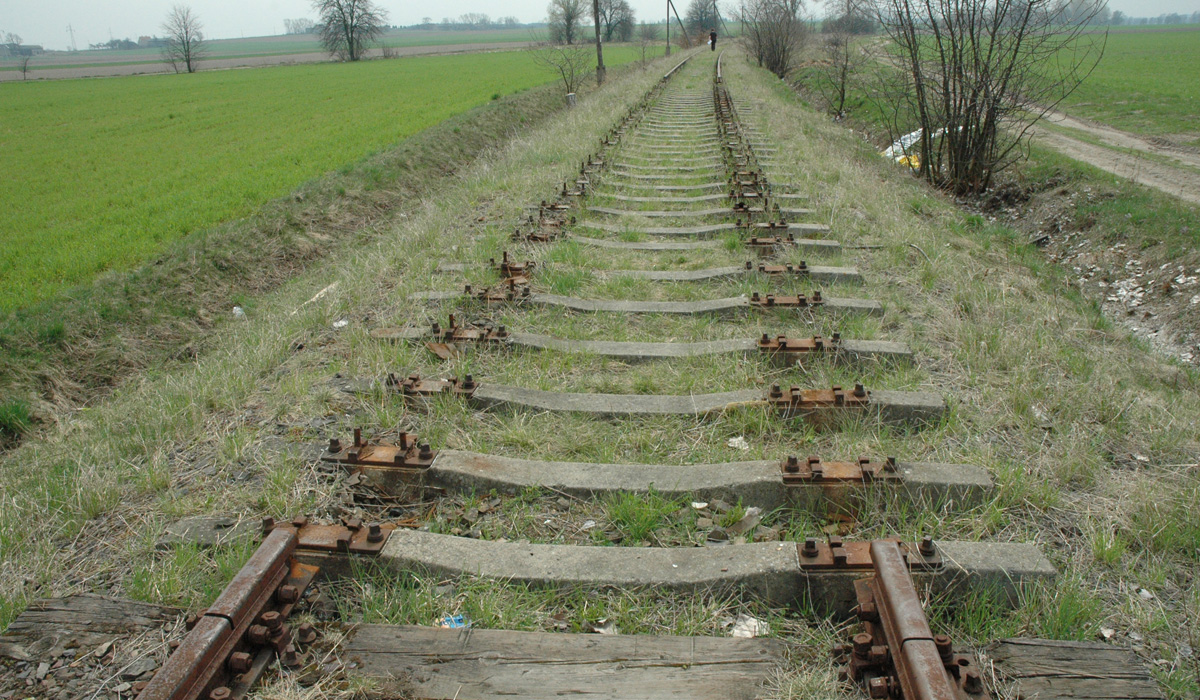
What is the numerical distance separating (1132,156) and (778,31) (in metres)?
23.1

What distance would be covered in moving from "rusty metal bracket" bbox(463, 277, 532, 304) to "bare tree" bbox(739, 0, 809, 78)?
29.8 metres

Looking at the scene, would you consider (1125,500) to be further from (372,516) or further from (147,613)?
(147,613)

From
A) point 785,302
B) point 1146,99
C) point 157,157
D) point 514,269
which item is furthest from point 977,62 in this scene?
point 157,157

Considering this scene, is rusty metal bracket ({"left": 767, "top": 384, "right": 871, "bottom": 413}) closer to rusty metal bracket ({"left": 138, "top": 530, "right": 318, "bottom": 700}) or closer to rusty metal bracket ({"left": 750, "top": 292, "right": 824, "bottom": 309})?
rusty metal bracket ({"left": 750, "top": 292, "right": 824, "bottom": 309})

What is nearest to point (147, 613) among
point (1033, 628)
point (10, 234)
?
point (1033, 628)

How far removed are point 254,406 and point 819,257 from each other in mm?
3931

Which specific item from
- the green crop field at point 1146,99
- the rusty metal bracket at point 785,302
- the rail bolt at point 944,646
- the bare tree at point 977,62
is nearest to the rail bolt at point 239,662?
the rail bolt at point 944,646

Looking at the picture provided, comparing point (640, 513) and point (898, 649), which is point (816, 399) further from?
point (898, 649)

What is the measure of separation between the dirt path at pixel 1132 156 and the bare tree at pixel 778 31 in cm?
1777

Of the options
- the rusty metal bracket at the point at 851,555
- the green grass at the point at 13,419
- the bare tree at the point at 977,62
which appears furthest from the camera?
the bare tree at the point at 977,62

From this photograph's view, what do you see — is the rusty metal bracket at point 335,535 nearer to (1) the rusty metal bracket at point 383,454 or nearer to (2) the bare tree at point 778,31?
(1) the rusty metal bracket at point 383,454

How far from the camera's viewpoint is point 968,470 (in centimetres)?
267

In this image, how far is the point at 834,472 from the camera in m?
2.62

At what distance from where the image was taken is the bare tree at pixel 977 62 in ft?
28.8
